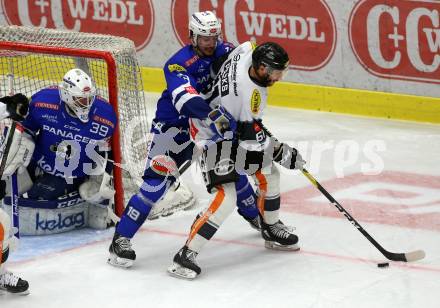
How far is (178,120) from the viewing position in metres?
5.60

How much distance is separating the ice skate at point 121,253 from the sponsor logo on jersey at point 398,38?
3797 mm

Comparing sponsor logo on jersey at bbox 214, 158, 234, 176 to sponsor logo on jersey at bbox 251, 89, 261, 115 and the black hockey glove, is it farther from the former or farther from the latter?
the black hockey glove

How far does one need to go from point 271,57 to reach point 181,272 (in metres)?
1.11

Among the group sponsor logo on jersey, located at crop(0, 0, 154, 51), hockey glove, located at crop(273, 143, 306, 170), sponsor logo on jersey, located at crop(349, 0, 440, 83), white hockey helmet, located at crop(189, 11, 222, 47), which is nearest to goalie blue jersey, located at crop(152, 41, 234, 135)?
white hockey helmet, located at crop(189, 11, 222, 47)

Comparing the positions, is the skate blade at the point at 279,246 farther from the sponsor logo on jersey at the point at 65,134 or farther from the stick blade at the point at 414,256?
the sponsor logo on jersey at the point at 65,134

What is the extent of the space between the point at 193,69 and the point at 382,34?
11.3 ft

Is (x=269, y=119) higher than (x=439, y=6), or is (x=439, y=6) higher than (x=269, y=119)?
(x=439, y=6)

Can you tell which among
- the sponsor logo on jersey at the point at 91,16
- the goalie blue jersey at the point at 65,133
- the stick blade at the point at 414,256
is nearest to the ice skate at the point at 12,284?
the goalie blue jersey at the point at 65,133

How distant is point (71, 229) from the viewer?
598cm

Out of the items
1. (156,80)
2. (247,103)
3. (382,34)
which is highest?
(247,103)

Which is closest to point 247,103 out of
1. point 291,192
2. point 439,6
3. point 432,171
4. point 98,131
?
point 98,131

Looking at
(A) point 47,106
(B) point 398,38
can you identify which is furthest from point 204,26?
(B) point 398,38

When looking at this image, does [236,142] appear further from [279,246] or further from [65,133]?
[65,133]

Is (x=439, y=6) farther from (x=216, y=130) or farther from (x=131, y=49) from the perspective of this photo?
(x=216, y=130)
